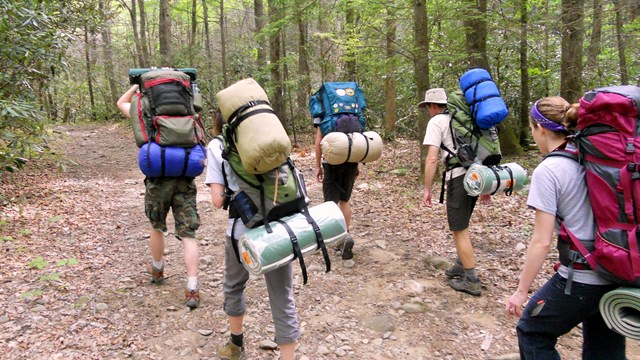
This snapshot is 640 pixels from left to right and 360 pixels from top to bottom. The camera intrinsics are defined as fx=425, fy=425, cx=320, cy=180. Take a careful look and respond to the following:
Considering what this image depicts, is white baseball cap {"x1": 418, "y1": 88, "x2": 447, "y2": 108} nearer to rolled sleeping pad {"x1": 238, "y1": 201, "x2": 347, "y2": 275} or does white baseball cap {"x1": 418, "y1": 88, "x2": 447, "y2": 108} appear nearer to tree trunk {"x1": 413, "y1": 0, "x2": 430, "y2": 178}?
rolled sleeping pad {"x1": 238, "y1": 201, "x2": 347, "y2": 275}

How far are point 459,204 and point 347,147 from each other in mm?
1435

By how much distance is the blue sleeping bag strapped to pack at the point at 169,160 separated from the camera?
13.3ft

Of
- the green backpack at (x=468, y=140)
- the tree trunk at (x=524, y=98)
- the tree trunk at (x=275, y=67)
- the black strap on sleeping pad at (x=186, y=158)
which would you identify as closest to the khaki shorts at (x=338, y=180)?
the green backpack at (x=468, y=140)

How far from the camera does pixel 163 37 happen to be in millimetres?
15289

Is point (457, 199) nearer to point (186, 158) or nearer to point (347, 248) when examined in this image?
point (347, 248)

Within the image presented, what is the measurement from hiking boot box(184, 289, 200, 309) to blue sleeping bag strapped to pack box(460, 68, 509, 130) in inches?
136

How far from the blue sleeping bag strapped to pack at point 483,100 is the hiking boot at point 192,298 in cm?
345

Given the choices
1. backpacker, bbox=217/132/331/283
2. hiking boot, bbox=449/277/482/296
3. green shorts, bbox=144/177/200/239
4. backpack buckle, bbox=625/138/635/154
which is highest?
backpack buckle, bbox=625/138/635/154

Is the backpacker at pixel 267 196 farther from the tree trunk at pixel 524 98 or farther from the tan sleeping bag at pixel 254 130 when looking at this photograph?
the tree trunk at pixel 524 98

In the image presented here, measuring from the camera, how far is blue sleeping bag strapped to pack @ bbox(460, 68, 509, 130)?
171 inches

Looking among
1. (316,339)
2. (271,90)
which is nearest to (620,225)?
(316,339)

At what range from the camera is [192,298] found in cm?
438

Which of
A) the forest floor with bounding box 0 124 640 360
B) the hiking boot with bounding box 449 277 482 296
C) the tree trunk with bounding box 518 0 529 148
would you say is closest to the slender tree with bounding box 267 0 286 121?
the tree trunk with bounding box 518 0 529 148

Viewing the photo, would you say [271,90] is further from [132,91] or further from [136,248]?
[132,91]
